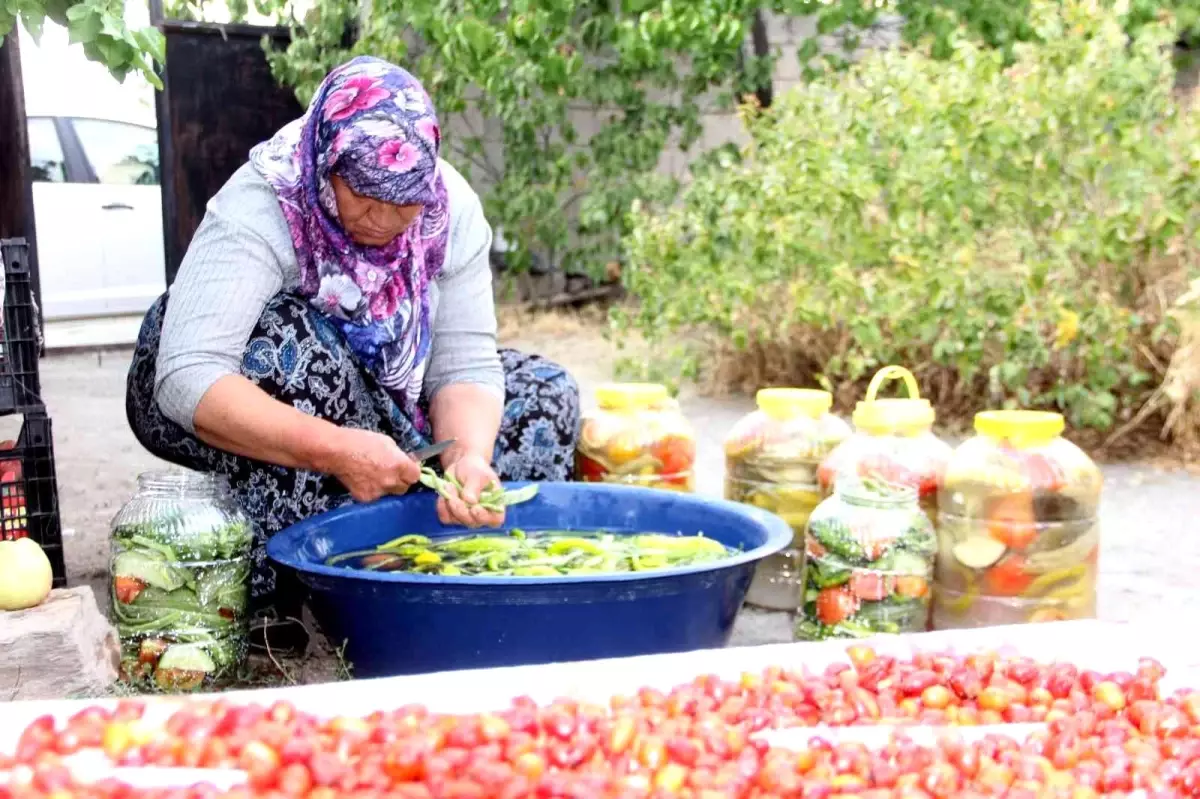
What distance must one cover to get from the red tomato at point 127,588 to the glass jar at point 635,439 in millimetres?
1131

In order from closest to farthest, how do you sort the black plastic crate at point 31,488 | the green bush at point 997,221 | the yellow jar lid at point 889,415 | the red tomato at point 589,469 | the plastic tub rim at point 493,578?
the plastic tub rim at point 493,578, the black plastic crate at point 31,488, the yellow jar lid at point 889,415, the red tomato at point 589,469, the green bush at point 997,221

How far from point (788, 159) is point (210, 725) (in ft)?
13.4

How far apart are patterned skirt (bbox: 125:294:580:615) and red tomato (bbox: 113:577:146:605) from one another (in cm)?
31

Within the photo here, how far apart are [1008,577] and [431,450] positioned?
48.1 inches

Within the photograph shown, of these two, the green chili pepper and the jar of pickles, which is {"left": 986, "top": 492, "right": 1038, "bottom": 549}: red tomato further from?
the green chili pepper

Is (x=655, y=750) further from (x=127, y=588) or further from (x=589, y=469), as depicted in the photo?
(x=589, y=469)

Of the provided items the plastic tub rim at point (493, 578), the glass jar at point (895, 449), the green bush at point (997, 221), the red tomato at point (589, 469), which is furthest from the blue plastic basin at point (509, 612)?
the green bush at point (997, 221)

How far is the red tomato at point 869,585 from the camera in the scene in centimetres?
264

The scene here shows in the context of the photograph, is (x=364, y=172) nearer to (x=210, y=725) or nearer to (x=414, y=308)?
(x=414, y=308)

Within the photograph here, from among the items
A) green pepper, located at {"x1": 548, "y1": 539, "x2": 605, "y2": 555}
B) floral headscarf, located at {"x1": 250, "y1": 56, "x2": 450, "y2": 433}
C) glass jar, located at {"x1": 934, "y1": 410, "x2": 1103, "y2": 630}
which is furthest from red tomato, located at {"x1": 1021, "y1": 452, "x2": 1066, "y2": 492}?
floral headscarf, located at {"x1": 250, "y1": 56, "x2": 450, "y2": 433}

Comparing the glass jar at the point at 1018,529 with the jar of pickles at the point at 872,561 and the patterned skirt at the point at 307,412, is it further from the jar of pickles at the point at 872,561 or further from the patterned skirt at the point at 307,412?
the patterned skirt at the point at 307,412

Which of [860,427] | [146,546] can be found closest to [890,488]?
[860,427]

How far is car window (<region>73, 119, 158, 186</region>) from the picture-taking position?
8578 millimetres

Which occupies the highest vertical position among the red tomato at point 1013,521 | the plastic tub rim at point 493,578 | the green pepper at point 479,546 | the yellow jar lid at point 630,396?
the yellow jar lid at point 630,396
